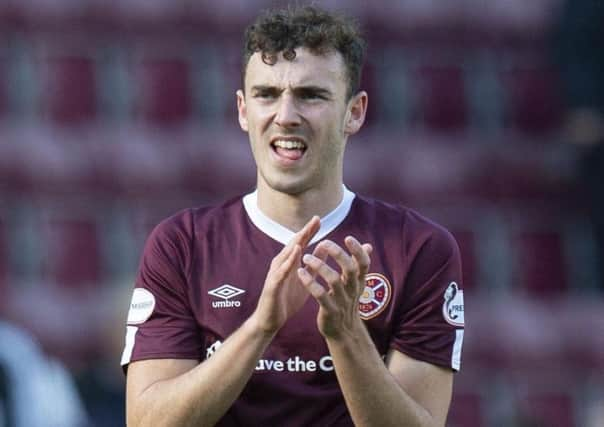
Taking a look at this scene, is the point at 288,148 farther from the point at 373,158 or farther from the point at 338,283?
the point at 373,158

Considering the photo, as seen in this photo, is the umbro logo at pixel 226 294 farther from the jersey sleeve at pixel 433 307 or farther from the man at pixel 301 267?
the jersey sleeve at pixel 433 307

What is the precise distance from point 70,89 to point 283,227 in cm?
926

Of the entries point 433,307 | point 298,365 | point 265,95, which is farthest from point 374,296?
point 265,95

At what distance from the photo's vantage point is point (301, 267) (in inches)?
153

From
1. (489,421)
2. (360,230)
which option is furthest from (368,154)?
(360,230)

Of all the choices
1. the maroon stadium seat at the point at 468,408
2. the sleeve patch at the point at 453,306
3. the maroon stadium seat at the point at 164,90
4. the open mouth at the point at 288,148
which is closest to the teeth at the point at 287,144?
the open mouth at the point at 288,148

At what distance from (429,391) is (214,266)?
0.66 metres

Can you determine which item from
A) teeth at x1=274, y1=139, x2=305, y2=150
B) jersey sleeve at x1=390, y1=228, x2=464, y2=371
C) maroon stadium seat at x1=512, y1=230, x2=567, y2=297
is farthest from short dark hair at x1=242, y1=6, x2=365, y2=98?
maroon stadium seat at x1=512, y1=230, x2=567, y2=297

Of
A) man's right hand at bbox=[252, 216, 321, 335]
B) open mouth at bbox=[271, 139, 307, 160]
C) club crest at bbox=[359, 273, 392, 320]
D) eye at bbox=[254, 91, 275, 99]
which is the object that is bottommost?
club crest at bbox=[359, 273, 392, 320]

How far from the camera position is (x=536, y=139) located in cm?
1359

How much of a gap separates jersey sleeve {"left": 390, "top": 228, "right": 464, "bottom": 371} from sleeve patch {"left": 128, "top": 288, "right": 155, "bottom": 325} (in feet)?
2.15

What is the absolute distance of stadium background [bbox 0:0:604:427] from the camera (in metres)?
12.5

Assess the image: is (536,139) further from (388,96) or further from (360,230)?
(360,230)

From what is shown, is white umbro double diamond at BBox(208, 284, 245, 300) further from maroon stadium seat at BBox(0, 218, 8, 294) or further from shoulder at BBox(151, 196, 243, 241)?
maroon stadium seat at BBox(0, 218, 8, 294)
